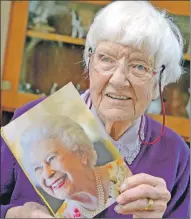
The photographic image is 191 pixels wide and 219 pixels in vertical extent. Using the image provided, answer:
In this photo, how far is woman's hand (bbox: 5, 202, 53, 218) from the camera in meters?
0.70

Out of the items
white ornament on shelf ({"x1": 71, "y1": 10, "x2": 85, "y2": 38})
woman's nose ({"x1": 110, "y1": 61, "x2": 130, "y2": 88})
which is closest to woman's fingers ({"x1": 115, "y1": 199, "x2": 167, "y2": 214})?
woman's nose ({"x1": 110, "y1": 61, "x2": 130, "y2": 88})

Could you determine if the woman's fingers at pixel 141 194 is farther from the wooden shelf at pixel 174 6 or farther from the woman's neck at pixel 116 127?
the wooden shelf at pixel 174 6

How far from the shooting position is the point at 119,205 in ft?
2.25

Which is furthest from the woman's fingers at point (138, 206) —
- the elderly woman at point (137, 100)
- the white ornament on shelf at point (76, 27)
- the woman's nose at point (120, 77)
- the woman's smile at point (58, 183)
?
the white ornament on shelf at point (76, 27)

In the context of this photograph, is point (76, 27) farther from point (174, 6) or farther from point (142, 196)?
point (142, 196)

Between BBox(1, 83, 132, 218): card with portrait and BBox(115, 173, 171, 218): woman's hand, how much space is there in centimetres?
2

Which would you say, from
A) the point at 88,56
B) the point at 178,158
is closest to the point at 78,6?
the point at 88,56

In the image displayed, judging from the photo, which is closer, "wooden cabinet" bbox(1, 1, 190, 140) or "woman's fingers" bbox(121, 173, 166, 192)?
"woman's fingers" bbox(121, 173, 166, 192)

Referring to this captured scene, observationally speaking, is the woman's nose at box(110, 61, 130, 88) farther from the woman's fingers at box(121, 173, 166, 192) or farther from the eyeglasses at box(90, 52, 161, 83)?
the woman's fingers at box(121, 173, 166, 192)

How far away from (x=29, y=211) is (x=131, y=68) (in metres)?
0.35

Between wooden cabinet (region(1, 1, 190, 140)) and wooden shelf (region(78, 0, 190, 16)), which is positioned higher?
wooden shelf (region(78, 0, 190, 16))

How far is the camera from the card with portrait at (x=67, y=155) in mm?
686

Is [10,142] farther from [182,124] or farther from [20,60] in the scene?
[182,124]

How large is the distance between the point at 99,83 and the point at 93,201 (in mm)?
227
